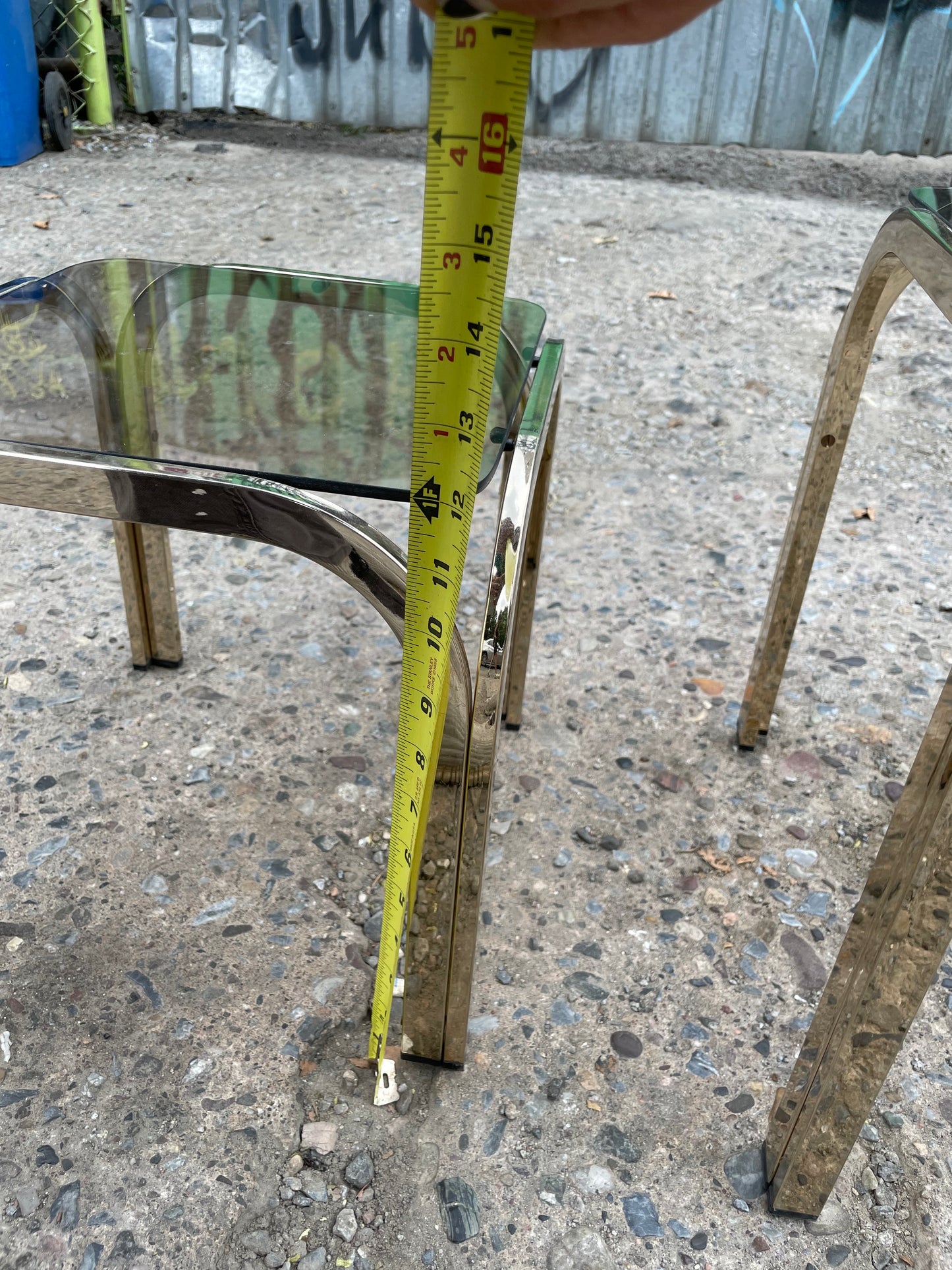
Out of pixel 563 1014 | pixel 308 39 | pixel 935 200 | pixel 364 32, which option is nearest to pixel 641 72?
pixel 364 32

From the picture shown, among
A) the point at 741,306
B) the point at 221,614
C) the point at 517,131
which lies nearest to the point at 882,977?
the point at 517,131

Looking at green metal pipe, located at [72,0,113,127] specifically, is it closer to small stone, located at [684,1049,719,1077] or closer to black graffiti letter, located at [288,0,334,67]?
black graffiti letter, located at [288,0,334,67]

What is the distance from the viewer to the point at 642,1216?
1.11 m

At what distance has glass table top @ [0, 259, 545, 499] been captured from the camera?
1.43 meters

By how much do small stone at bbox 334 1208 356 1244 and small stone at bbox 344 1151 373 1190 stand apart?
0.09 feet

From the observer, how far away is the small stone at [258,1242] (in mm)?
1048

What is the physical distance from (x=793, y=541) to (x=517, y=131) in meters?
1.13

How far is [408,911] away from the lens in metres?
1.10

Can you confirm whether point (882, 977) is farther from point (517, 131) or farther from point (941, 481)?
point (941, 481)

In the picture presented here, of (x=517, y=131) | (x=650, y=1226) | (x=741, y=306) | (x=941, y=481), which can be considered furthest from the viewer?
(x=741, y=306)

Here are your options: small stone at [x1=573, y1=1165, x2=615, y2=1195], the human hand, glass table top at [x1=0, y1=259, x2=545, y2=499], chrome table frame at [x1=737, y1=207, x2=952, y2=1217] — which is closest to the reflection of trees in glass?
glass table top at [x1=0, y1=259, x2=545, y2=499]

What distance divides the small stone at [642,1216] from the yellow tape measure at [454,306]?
0.61 m

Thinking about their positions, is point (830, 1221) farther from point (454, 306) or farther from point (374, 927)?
point (454, 306)

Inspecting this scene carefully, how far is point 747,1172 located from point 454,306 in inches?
39.8
